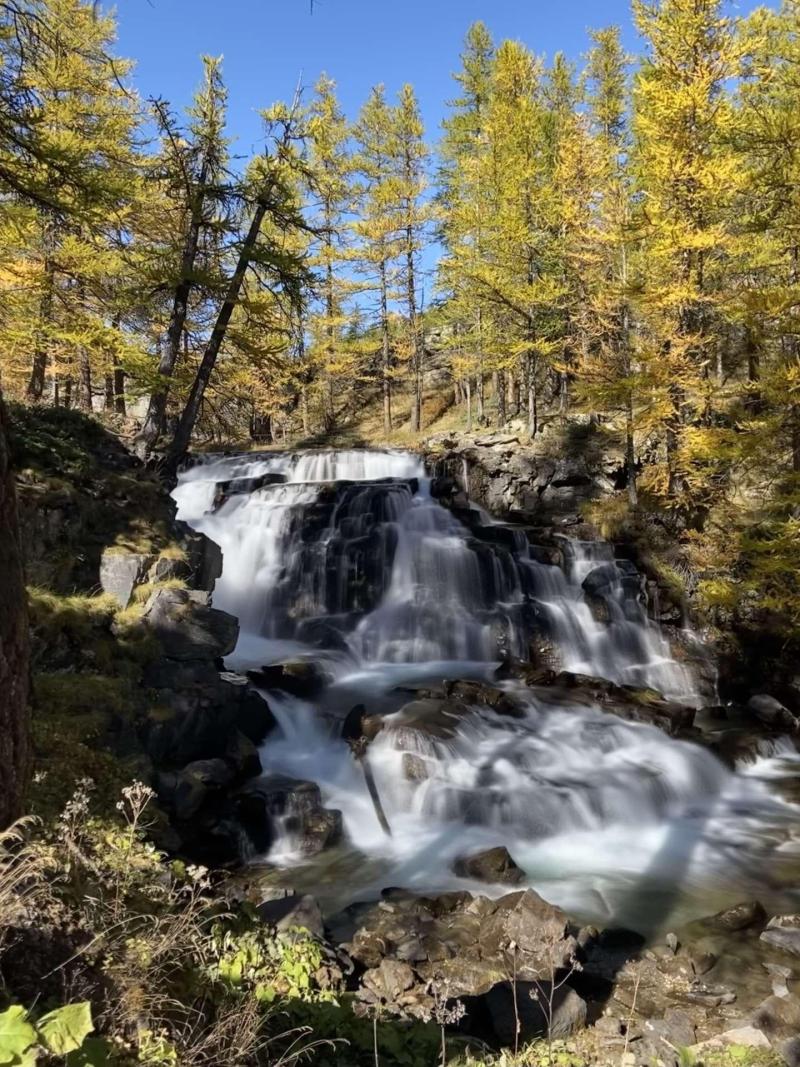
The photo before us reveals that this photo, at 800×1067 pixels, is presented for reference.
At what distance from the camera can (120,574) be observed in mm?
9742

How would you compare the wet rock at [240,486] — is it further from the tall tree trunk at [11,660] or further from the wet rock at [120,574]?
the tall tree trunk at [11,660]

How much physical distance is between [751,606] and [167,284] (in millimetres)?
14438

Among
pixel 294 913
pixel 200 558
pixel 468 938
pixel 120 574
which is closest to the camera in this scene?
pixel 294 913

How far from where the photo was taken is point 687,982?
5.83m

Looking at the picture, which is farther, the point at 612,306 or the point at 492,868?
the point at 612,306

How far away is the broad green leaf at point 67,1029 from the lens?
6.46 ft

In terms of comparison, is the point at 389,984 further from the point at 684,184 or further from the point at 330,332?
the point at 330,332

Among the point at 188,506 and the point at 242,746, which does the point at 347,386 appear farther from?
the point at 242,746

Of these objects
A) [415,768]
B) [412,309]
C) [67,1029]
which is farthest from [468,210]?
[67,1029]

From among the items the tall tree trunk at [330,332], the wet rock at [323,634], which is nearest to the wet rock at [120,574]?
the wet rock at [323,634]

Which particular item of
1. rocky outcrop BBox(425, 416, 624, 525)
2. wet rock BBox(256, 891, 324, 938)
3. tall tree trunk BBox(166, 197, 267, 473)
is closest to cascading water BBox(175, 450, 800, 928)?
rocky outcrop BBox(425, 416, 624, 525)

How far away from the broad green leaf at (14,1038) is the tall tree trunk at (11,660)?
1112 mm

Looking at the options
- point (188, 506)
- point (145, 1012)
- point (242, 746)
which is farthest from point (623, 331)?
point (145, 1012)

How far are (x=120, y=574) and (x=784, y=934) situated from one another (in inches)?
367
